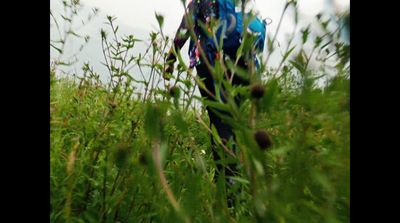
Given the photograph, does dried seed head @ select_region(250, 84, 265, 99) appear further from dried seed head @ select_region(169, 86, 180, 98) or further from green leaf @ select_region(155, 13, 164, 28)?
green leaf @ select_region(155, 13, 164, 28)

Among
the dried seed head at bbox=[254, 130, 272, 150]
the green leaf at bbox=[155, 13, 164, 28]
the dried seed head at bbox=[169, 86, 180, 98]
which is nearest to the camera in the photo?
the dried seed head at bbox=[254, 130, 272, 150]

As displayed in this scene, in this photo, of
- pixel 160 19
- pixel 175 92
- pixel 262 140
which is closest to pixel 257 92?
pixel 262 140

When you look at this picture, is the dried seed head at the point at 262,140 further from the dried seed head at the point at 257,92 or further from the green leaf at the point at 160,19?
the green leaf at the point at 160,19

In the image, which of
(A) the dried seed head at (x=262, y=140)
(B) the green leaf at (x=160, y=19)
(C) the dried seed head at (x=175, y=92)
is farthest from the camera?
(B) the green leaf at (x=160, y=19)

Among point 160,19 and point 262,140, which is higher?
point 160,19

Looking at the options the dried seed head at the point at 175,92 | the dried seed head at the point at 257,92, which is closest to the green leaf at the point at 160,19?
the dried seed head at the point at 175,92

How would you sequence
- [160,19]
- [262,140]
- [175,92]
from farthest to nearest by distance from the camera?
[160,19]
[175,92]
[262,140]

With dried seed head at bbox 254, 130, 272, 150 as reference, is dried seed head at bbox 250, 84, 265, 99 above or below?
above

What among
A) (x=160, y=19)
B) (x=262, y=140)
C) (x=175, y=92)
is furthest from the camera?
(x=160, y=19)

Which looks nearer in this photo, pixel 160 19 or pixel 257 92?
pixel 257 92

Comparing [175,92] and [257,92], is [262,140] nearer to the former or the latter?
[257,92]

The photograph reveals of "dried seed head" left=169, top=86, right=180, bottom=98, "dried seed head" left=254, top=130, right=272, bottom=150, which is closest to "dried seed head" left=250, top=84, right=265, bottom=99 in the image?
"dried seed head" left=254, top=130, right=272, bottom=150
